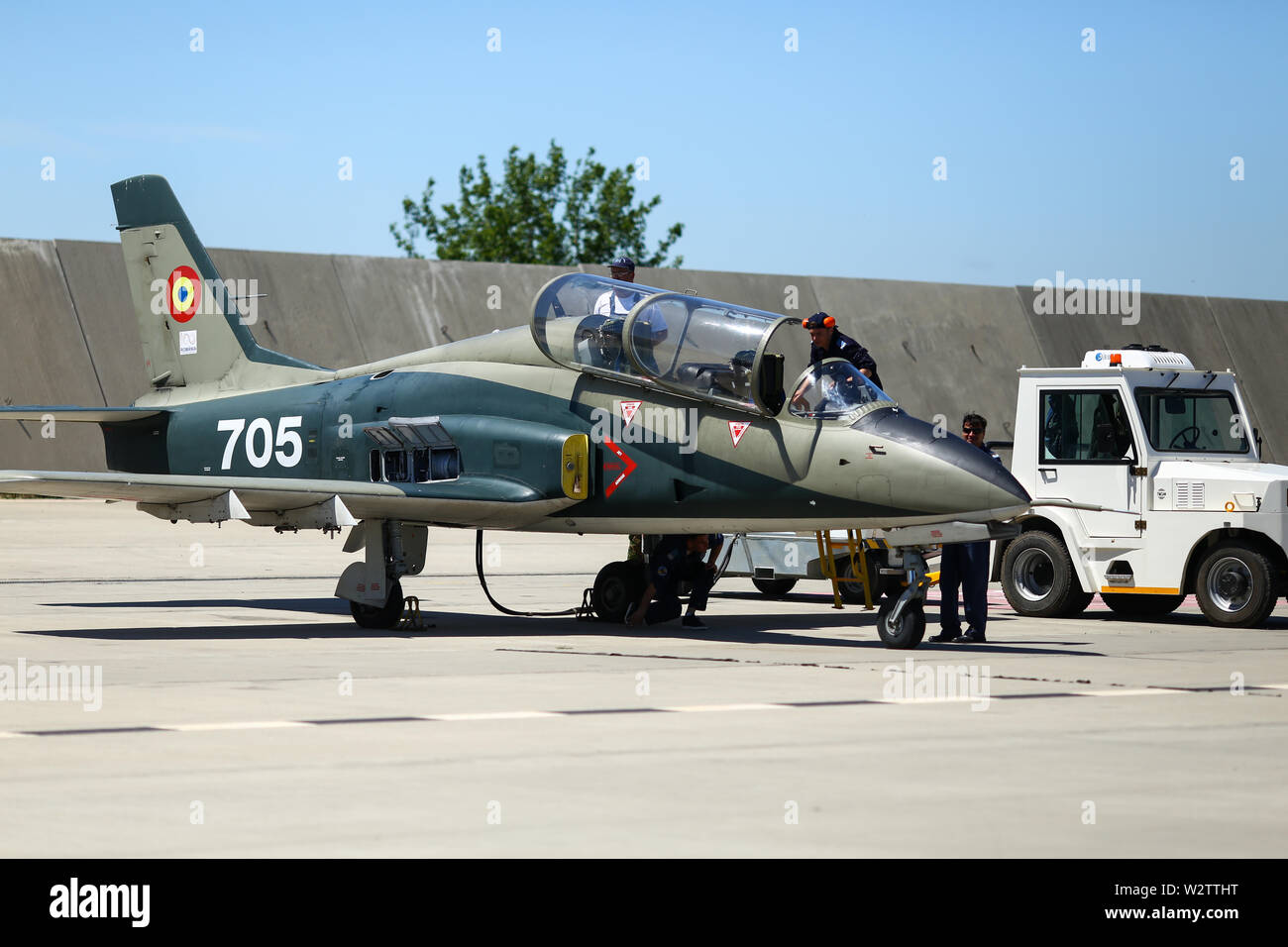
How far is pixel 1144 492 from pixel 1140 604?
2.08 meters

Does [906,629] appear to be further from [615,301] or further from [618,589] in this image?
[615,301]

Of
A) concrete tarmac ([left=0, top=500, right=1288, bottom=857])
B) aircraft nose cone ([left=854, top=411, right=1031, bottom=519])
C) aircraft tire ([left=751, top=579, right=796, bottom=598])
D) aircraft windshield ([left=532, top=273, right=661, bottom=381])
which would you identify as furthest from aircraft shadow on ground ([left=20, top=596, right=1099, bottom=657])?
aircraft tire ([left=751, top=579, right=796, bottom=598])

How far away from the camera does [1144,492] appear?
56.6 ft

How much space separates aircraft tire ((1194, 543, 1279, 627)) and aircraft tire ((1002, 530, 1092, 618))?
1372 millimetres

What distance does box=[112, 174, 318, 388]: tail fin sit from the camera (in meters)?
18.5

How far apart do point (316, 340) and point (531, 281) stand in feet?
19.9

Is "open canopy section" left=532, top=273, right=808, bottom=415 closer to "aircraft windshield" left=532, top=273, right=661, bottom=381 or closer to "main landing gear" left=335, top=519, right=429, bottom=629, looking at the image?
"aircraft windshield" left=532, top=273, right=661, bottom=381

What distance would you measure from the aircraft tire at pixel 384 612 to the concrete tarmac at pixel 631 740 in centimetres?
18

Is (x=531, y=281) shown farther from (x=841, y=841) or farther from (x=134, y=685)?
(x=841, y=841)

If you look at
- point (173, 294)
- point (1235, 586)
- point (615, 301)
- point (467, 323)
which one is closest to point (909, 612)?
point (615, 301)

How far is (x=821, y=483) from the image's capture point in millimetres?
13820

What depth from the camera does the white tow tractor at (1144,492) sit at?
16.6 meters
